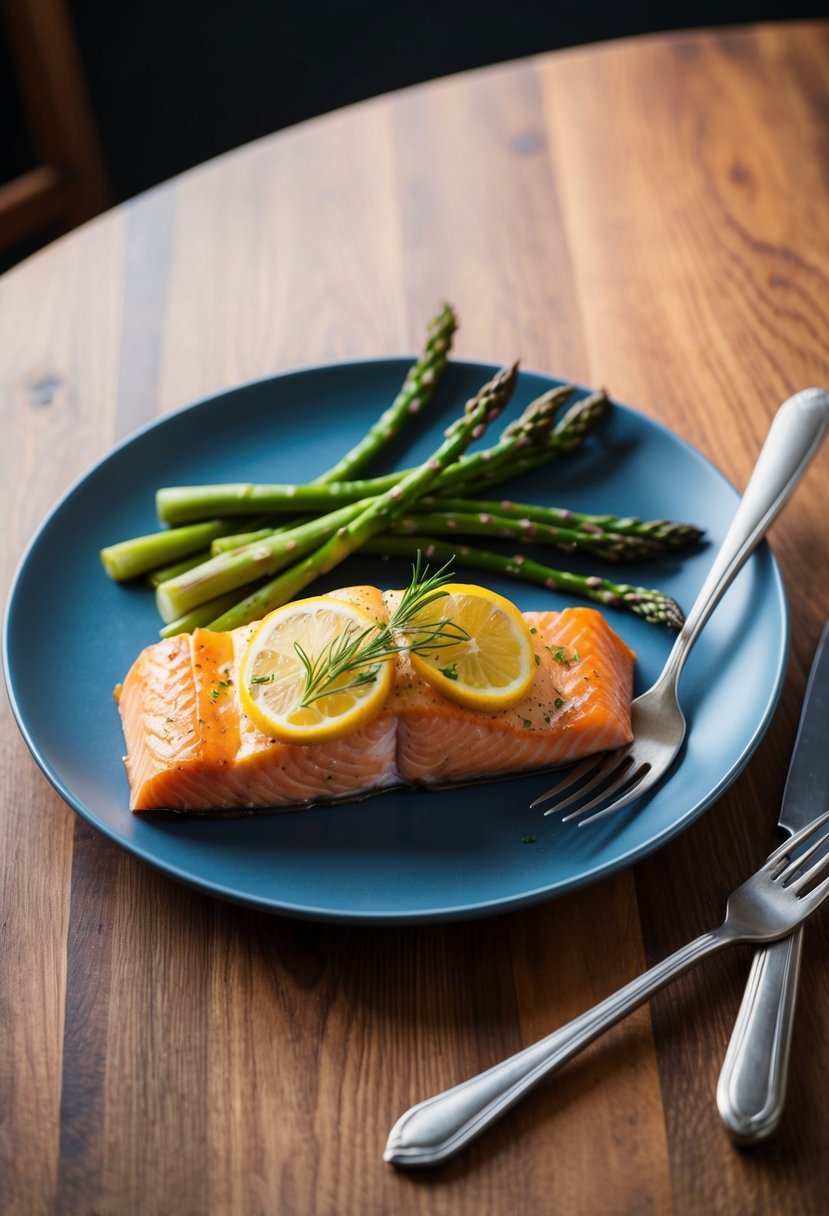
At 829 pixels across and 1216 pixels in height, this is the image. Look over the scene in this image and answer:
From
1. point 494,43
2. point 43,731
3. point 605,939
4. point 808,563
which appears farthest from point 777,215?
point 494,43

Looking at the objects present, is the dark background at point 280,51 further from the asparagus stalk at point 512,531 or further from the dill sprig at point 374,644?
the dill sprig at point 374,644

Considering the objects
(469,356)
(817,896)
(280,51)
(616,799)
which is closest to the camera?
(817,896)

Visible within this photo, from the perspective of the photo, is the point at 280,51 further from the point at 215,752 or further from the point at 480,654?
the point at 215,752

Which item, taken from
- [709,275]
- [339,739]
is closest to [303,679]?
[339,739]

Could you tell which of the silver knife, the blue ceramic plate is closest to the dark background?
the blue ceramic plate

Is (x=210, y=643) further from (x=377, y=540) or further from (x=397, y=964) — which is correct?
(x=397, y=964)

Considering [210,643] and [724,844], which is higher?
[210,643]
